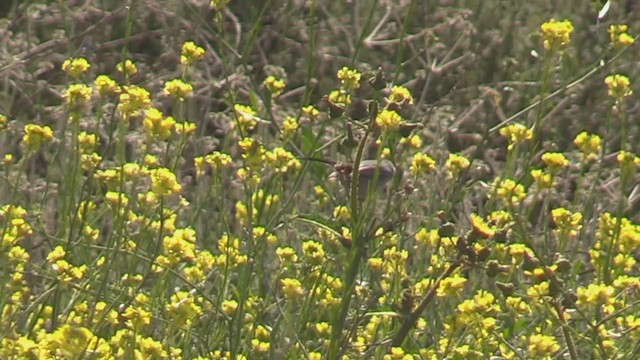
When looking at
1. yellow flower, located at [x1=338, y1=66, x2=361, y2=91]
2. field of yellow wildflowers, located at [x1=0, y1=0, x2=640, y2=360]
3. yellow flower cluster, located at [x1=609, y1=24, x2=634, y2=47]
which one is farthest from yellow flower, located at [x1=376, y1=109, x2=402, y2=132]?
yellow flower cluster, located at [x1=609, y1=24, x2=634, y2=47]

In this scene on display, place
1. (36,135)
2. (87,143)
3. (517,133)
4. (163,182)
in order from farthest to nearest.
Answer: (517,133) < (87,143) < (36,135) < (163,182)

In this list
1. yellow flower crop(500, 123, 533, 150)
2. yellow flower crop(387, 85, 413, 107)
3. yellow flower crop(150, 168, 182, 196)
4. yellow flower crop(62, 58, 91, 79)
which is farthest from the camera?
yellow flower crop(500, 123, 533, 150)

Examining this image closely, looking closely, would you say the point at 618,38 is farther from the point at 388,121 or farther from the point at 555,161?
the point at 388,121

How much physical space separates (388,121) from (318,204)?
3.85ft

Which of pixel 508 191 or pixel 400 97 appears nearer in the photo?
pixel 400 97

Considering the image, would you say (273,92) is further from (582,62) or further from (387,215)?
(582,62)

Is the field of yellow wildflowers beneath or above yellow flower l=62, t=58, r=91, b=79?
beneath

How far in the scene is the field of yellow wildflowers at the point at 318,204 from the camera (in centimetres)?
222

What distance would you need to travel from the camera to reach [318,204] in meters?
3.33

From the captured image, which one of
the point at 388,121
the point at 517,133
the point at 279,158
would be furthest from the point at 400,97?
the point at 517,133

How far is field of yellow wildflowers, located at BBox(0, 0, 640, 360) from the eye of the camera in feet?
7.27

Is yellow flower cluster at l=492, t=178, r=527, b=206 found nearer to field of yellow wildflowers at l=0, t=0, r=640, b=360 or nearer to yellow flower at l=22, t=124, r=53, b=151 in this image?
field of yellow wildflowers at l=0, t=0, r=640, b=360

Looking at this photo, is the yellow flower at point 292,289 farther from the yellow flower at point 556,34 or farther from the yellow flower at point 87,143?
the yellow flower at point 556,34

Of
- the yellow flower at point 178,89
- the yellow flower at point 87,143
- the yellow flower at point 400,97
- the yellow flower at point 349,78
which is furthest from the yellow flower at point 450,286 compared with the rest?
the yellow flower at point 87,143
